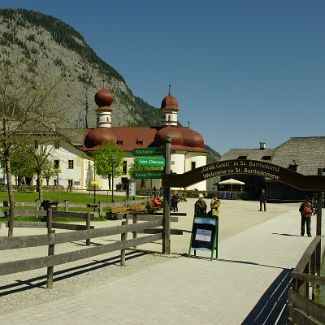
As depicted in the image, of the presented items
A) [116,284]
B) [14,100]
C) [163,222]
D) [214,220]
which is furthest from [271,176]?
[14,100]

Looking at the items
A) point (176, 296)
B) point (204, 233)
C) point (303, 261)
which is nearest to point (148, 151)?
point (204, 233)

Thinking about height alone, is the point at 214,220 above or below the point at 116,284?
above

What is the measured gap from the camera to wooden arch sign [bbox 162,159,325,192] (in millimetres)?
11391

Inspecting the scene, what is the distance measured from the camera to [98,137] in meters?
77.2

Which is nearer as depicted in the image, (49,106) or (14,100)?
(14,100)

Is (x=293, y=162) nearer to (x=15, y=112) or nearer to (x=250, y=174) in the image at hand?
(x=15, y=112)

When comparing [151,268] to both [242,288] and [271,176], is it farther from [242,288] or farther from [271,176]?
[271,176]

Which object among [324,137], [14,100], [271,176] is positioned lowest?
[271,176]

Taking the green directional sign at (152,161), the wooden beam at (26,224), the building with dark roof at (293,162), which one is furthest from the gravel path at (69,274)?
the building with dark roof at (293,162)

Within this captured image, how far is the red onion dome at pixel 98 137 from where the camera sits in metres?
77.0

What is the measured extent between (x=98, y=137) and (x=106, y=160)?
1038cm

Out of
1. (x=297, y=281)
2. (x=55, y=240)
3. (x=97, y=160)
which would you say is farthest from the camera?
(x=97, y=160)

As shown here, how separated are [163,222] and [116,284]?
4.32 meters

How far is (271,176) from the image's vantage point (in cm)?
1195
